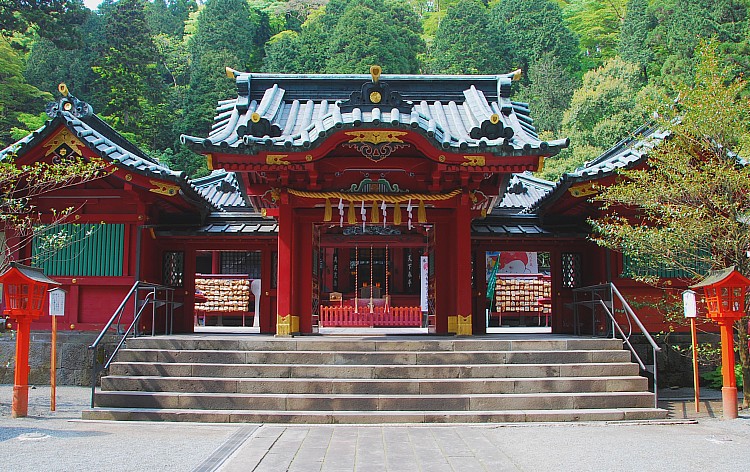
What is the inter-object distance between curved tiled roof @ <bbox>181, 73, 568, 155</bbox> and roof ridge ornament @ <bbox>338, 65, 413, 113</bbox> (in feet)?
0.06

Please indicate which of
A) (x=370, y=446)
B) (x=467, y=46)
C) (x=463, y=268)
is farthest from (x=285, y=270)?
(x=467, y=46)

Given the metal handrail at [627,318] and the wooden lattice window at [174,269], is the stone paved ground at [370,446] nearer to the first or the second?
the metal handrail at [627,318]

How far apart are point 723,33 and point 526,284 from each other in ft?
73.5

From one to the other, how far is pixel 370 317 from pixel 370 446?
12.2 metres

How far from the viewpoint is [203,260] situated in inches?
984

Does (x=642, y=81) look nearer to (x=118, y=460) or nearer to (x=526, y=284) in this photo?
(x=526, y=284)

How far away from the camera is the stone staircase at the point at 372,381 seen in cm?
887

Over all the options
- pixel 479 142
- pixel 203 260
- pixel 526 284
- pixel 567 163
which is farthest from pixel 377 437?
pixel 567 163

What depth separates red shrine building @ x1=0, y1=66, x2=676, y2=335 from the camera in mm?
10984

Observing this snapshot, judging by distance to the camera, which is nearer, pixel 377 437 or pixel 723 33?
pixel 377 437

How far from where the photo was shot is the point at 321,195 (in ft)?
38.4

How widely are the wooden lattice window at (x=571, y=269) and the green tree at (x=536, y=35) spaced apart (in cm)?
3987

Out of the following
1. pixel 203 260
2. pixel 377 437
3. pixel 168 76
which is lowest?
pixel 377 437

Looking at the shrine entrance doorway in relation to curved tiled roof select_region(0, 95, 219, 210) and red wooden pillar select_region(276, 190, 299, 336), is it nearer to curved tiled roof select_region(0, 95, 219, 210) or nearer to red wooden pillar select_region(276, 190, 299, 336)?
red wooden pillar select_region(276, 190, 299, 336)
